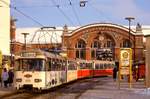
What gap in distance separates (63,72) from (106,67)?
140ft

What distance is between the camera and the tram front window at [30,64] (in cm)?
3491

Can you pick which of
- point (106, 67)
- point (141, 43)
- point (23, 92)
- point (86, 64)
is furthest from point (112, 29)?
point (23, 92)

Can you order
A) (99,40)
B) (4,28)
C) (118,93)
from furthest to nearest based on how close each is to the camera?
(99,40) < (4,28) < (118,93)

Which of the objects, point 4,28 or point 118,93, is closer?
point 118,93

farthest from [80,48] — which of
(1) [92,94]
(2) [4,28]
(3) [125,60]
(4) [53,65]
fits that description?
(1) [92,94]

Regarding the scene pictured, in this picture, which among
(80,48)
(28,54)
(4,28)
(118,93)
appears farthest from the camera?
(80,48)

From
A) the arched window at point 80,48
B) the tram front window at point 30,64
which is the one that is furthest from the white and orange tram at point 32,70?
the arched window at point 80,48

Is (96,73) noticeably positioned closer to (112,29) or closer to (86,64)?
(86,64)

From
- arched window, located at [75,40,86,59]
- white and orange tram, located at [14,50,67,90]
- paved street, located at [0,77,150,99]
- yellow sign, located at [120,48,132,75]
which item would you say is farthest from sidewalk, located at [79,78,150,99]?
arched window, located at [75,40,86,59]

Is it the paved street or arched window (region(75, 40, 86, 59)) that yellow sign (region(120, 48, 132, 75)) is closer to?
the paved street

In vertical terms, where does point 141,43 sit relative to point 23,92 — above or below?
above

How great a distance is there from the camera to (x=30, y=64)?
3506 cm

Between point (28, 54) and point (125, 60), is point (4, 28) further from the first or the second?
point (28, 54)

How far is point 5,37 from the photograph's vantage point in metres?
85.6
